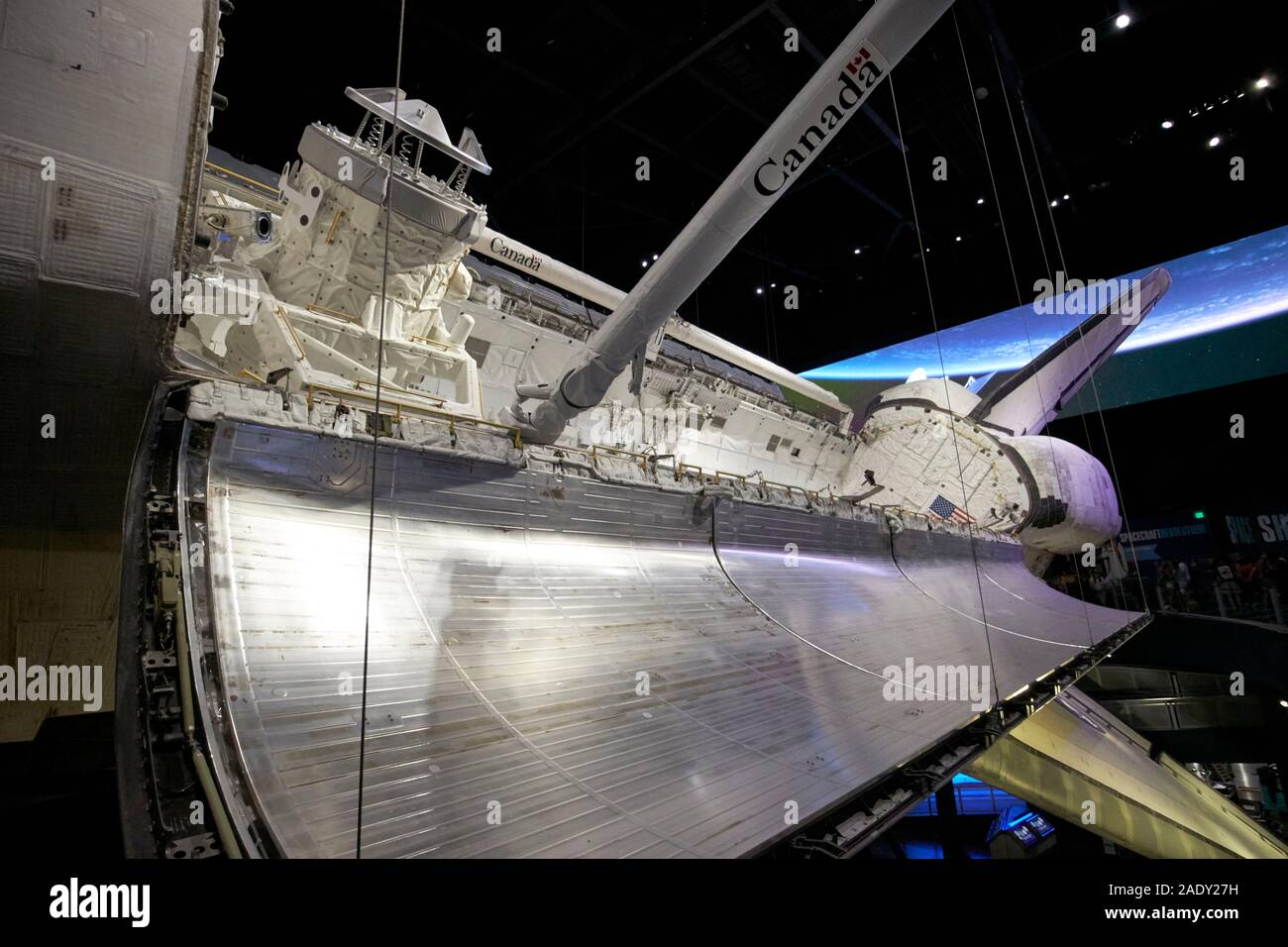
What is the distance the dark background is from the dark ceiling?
3 cm

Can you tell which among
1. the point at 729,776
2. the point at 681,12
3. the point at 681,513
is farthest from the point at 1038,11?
the point at 729,776

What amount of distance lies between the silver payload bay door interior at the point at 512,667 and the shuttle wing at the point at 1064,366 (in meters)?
9.07

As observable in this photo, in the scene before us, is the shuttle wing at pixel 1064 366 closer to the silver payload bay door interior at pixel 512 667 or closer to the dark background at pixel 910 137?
the dark background at pixel 910 137

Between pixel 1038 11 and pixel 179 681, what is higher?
pixel 1038 11

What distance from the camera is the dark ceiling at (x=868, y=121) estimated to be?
8047mm

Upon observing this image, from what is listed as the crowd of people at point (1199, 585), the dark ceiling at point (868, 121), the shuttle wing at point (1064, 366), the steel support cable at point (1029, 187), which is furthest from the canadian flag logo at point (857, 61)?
the shuttle wing at point (1064, 366)

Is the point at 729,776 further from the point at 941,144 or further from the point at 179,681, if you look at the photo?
the point at 941,144

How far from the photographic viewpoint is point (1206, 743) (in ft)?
28.4

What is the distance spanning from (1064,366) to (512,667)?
13.5 metres

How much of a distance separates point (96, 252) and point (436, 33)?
24.2 feet

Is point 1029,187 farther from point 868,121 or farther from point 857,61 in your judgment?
point 857,61

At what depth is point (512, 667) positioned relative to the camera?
9.02 feet

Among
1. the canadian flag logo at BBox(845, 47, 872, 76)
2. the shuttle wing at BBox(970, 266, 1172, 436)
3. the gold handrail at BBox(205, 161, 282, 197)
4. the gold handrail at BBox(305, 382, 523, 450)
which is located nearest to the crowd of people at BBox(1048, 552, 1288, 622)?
the shuttle wing at BBox(970, 266, 1172, 436)

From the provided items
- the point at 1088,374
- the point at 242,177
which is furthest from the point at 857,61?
the point at 1088,374
